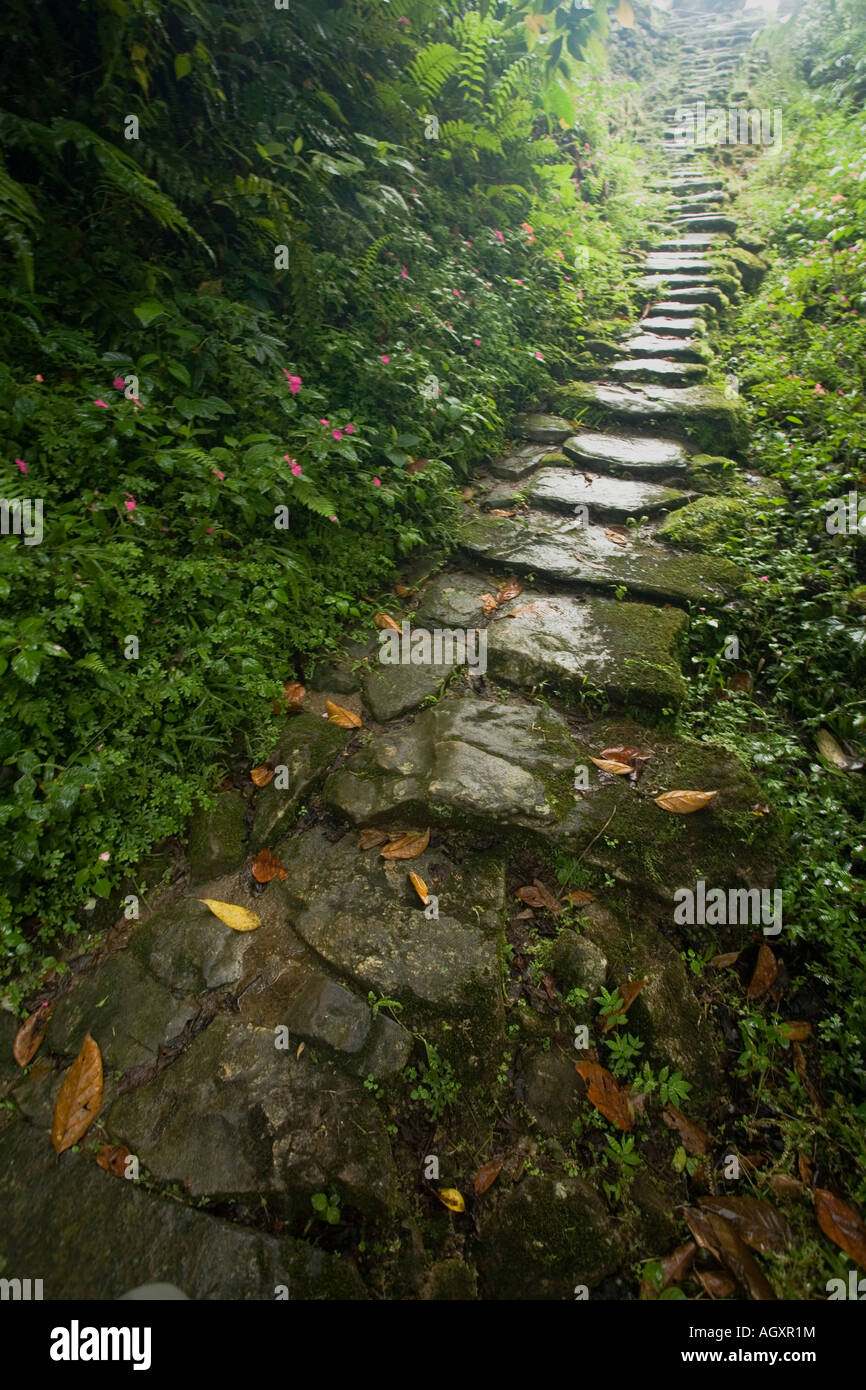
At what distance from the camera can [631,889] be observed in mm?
2270

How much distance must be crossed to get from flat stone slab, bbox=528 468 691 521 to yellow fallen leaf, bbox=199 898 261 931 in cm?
319

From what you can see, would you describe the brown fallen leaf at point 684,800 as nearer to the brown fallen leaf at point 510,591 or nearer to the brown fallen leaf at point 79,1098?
the brown fallen leaf at point 510,591

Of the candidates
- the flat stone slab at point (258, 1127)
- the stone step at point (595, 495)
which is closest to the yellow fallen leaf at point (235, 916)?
the flat stone slab at point (258, 1127)

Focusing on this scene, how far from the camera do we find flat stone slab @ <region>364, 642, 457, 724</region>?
9.65 ft

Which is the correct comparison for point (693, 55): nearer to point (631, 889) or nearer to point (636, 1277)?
point (631, 889)

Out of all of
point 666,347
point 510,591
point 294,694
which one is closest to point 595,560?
point 510,591

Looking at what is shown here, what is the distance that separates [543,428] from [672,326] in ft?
7.28

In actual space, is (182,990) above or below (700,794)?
below

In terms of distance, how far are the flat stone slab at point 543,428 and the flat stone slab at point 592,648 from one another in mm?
2147

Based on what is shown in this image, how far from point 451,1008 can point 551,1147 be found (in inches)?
18.8

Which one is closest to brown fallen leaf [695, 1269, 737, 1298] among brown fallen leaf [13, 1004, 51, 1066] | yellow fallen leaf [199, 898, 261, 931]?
yellow fallen leaf [199, 898, 261, 931]

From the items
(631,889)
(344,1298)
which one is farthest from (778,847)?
(344,1298)

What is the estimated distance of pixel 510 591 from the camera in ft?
11.6

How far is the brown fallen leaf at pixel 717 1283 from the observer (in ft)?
5.39
